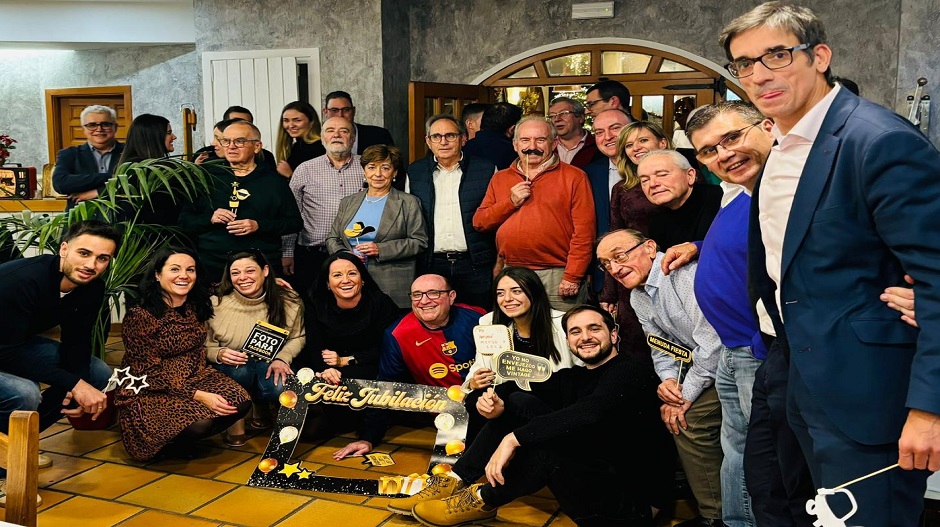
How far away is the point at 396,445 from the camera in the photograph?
3967mm

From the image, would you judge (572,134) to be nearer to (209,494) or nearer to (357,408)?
(357,408)

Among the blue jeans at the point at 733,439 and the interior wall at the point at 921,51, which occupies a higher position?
the interior wall at the point at 921,51

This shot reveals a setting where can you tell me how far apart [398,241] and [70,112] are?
25.0ft

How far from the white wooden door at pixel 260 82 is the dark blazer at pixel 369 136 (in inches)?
89.2

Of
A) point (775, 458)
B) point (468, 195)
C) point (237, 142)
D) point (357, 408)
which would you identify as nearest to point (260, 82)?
point (237, 142)

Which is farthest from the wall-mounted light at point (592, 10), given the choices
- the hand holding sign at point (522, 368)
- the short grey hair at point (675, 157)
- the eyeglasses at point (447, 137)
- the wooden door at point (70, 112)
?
the wooden door at point (70, 112)

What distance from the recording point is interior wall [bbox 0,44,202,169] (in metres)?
9.29

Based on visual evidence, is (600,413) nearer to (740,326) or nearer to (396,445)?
(740,326)

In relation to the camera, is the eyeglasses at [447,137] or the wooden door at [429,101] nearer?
the eyeglasses at [447,137]

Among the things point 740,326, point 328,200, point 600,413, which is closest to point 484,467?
point 600,413

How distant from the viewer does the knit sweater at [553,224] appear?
389 centimetres

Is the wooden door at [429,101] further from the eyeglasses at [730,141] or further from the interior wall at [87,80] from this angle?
the eyeglasses at [730,141]

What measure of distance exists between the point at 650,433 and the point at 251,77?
18.6 ft

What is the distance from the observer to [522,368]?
3191mm
